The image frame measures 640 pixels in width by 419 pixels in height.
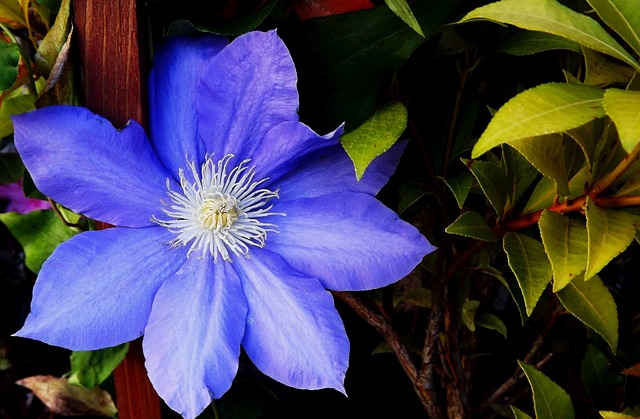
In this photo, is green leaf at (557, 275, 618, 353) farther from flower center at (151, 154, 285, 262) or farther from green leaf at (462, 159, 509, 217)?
flower center at (151, 154, 285, 262)

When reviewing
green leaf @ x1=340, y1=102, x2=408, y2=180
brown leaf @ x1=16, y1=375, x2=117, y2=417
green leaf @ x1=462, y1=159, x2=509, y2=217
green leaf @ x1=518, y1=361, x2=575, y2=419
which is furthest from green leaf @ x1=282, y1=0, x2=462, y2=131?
brown leaf @ x1=16, y1=375, x2=117, y2=417

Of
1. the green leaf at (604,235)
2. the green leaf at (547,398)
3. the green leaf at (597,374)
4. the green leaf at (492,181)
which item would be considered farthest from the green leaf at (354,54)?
the green leaf at (597,374)

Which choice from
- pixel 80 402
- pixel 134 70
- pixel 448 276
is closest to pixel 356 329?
pixel 448 276

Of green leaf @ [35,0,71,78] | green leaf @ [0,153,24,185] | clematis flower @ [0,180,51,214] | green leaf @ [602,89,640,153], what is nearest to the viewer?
green leaf @ [602,89,640,153]

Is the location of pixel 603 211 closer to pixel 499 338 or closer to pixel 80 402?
pixel 499 338

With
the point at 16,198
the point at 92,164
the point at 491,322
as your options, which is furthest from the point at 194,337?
the point at 16,198

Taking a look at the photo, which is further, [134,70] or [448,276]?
[448,276]

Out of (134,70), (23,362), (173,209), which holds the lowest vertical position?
(23,362)

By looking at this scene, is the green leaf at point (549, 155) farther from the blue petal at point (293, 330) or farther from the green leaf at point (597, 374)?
the green leaf at point (597, 374)
